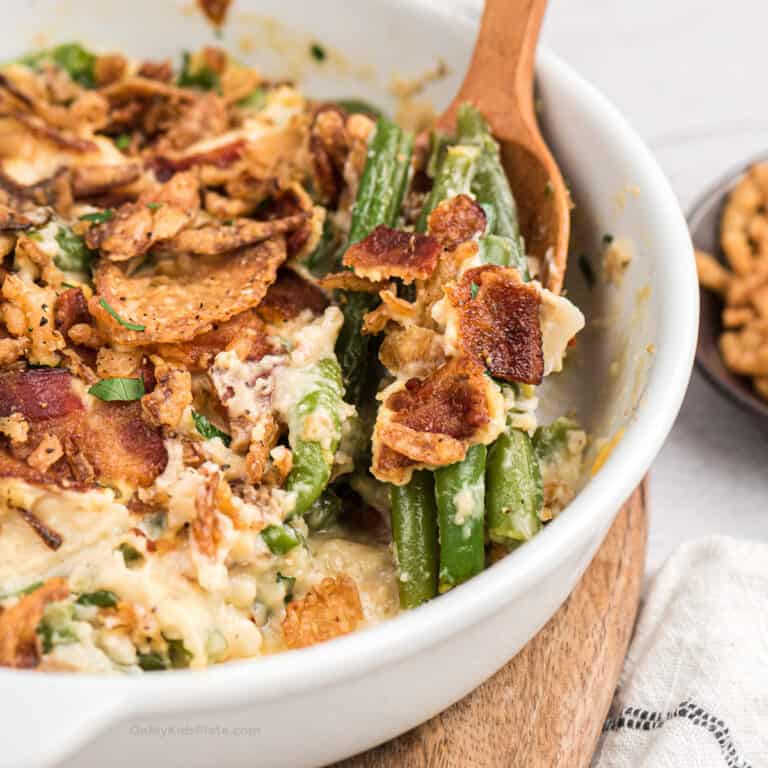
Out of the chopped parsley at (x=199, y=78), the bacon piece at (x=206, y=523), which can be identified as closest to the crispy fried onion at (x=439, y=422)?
the bacon piece at (x=206, y=523)

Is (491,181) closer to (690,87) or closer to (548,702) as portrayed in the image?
(548,702)

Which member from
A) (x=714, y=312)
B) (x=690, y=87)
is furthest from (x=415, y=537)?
(x=690, y=87)

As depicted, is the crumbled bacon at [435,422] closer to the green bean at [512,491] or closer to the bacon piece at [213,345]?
the green bean at [512,491]

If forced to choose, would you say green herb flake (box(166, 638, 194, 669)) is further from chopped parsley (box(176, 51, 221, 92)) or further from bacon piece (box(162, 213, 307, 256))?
chopped parsley (box(176, 51, 221, 92))

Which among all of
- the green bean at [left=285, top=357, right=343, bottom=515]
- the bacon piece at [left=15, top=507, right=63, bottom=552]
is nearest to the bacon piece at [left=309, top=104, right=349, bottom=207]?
the green bean at [left=285, top=357, right=343, bottom=515]

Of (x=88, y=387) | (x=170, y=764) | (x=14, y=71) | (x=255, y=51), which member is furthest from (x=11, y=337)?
(x=255, y=51)
